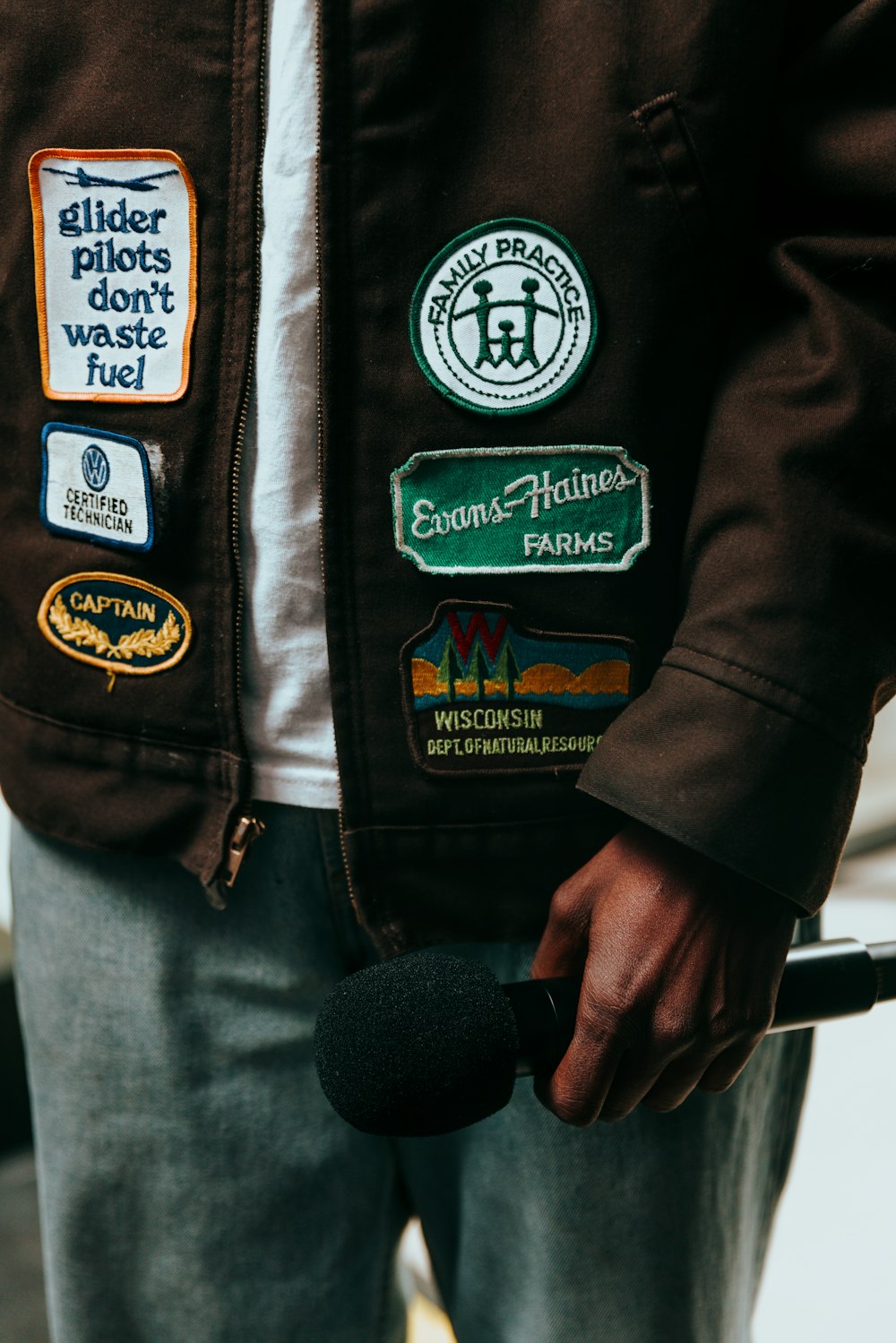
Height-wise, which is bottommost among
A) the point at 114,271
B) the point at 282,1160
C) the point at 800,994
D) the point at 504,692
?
the point at 282,1160

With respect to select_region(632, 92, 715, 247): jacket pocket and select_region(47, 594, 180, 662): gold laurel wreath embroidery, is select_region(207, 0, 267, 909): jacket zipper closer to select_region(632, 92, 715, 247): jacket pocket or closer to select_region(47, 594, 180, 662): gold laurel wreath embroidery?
select_region(47, 594, 180, 662): gold laurel wreath embroidery

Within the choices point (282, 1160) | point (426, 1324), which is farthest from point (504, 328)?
point (426, 1324)

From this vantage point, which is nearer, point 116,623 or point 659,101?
point 659,101

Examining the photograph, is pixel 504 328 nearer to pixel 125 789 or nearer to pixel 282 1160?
pixel 125 789

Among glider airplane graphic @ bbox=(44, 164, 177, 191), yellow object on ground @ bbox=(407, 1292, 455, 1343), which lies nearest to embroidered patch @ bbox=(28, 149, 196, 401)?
glider airplane graphic @ bbox=(44, 164, 177, 191)

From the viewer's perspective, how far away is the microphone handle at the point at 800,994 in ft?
1.88

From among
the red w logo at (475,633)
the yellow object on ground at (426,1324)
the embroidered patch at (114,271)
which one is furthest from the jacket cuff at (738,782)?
the yellow object on ground at (426,1324)

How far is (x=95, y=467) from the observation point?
0.70m

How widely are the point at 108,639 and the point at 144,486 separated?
4.0 inches

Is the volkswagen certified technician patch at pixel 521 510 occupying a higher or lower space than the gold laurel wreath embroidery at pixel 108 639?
higher

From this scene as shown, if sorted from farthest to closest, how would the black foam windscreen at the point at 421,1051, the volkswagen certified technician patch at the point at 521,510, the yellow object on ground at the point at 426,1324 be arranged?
the yellow object on ground at the point at 426,1324, the volkswagen certified technician patch at the point at 521,510, the black foam windscreen at the point at 421,1051

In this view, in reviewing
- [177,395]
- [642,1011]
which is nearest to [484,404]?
[177,395]

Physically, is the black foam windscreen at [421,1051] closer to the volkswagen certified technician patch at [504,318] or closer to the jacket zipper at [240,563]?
the jacket zipper at [240,563]

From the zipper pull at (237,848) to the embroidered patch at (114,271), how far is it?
25cm
